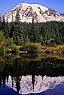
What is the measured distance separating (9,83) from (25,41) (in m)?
82.4

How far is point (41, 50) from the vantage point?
123250 mm

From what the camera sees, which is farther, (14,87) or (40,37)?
(40,37)

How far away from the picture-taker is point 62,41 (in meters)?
151

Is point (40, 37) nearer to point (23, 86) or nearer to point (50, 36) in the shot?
point (50, 36)

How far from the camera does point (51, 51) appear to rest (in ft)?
407

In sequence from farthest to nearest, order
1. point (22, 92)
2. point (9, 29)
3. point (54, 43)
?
point (9, 29) → point (54, 43) → point (22, 92)

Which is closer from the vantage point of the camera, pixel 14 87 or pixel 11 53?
pixel 14 87

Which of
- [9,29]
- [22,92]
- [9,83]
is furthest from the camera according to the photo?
[9,29]

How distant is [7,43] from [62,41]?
41808 mm

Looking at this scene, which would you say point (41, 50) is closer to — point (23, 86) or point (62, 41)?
point (62, 41)

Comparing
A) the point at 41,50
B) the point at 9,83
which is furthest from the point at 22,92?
the point at 41,50

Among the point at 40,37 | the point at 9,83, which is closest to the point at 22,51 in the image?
the point at 40,37

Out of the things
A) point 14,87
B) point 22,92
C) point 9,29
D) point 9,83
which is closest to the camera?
point 22,92

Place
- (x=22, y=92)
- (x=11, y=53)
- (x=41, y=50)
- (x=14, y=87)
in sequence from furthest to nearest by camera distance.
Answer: (x=41, y=50), (x=11, y=53), (x=14, y=87), (x=22, y=92)
